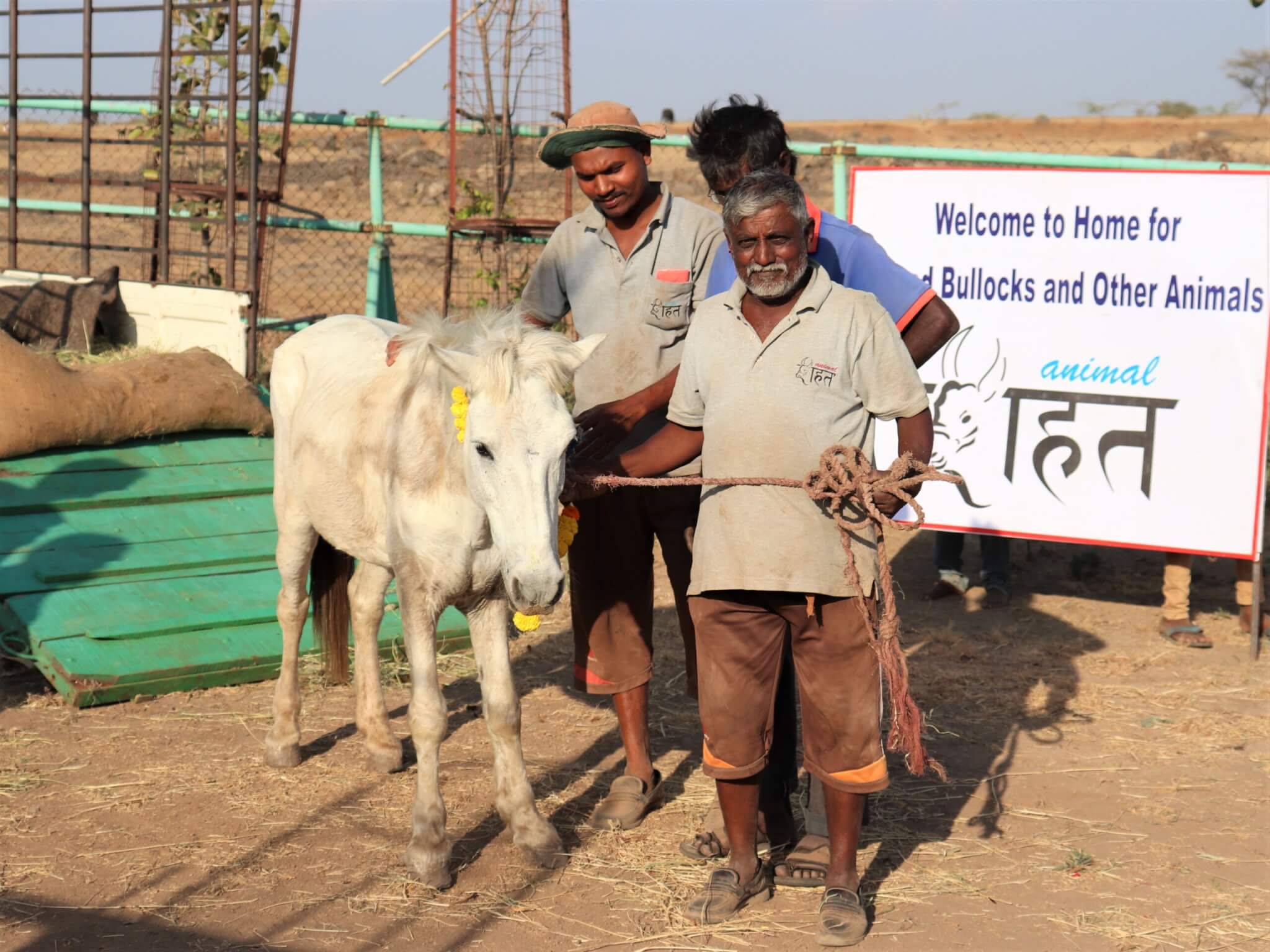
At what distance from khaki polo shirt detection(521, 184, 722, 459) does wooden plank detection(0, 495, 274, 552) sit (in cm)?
325

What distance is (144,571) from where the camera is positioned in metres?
6.42

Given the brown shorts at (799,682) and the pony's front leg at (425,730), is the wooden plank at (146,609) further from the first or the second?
the brown shorts at (799,682)

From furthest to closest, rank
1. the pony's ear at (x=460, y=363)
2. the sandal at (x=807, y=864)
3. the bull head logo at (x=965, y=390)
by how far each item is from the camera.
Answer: the bull head logo at (x=965, y=390), the sandal at (x=807, y=864), the pony's ear at (x=460, y=363)

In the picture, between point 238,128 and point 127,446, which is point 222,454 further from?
point 238,128

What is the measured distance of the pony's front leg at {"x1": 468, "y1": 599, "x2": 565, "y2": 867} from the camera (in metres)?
4.34

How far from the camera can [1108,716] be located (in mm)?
5820

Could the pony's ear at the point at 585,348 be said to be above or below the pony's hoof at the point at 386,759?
above

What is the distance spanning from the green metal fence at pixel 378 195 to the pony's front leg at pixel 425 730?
2.77 meters

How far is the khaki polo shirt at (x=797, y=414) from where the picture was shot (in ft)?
11.5

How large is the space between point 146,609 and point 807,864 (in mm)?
3591

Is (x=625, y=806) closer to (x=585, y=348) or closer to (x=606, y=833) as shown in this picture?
(x=606, y=833)

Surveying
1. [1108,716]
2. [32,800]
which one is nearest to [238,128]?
[32,800]

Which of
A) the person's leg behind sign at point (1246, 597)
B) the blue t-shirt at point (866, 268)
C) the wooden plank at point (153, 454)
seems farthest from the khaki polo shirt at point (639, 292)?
the person's leg behind sign at point (1246, 597)

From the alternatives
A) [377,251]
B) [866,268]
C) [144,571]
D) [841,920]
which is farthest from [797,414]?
[377,251]
